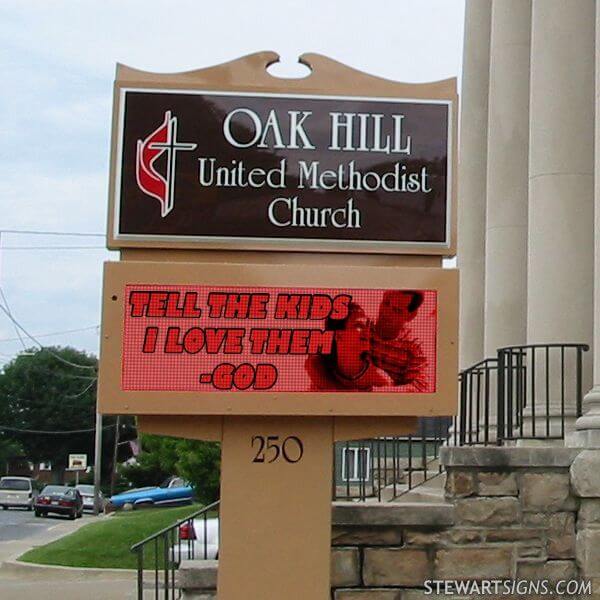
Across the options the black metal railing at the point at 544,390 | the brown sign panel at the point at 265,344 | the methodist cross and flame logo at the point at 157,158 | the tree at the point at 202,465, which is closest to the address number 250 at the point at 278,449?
the brown sign panel at the point at 265,344

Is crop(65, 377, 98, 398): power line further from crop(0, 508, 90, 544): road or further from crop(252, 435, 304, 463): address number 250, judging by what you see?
crop(252, 435, 304, 463): address number 250

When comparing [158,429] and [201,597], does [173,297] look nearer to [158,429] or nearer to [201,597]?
[158,429]

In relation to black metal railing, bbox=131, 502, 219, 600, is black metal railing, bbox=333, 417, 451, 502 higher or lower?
higher

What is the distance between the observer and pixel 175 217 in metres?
6.46

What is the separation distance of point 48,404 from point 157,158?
82834 millimetres

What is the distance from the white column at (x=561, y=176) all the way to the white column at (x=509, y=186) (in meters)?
2.12

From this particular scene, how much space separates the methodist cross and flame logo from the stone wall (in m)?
3.22

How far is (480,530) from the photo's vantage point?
8531 mm

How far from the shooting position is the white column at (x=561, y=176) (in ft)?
36.4

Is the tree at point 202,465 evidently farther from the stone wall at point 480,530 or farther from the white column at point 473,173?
the stone wall at point 480,530

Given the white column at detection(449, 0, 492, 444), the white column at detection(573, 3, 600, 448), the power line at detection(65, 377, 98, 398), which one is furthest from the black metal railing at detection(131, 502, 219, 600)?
the power line at detection(65, 377, 98, 398)

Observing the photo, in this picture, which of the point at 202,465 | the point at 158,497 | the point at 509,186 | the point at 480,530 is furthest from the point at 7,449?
the point at 480,530

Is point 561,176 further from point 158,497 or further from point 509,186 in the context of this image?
point 158,497

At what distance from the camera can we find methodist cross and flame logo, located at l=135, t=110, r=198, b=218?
6.43 m
